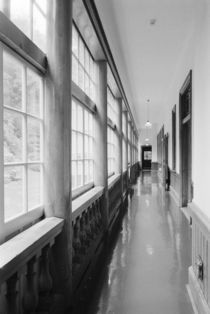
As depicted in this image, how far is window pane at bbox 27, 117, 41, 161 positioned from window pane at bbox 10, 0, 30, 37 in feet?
2.10

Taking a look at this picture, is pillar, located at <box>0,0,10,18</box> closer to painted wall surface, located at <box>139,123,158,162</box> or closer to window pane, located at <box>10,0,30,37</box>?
window pane, located at <box>10,0,30,37</box>

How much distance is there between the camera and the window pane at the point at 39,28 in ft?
7.05

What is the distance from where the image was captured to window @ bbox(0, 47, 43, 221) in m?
1.69

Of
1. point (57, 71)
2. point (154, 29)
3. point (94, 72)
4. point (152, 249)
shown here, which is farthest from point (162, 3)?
point (152, 249)

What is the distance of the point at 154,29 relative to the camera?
516 cm

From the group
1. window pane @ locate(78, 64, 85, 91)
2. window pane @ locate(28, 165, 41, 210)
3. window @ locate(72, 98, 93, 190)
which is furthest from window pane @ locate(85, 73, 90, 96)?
window pane @ locate(28, 165, 41, 210)

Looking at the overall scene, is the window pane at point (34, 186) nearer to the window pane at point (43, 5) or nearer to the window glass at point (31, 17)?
the window glass at point (31, 17)

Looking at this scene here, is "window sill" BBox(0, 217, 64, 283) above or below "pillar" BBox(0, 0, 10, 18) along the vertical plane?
below

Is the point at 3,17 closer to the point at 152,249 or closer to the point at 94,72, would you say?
the point at 94,72

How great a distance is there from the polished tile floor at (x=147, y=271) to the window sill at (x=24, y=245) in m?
1.14

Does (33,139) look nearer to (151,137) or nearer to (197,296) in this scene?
→ (197,296)

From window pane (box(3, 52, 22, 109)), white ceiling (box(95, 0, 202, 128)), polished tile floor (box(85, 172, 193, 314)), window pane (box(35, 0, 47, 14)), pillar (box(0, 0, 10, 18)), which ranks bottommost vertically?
polished tile floor (box(85, 172, 193, 314))

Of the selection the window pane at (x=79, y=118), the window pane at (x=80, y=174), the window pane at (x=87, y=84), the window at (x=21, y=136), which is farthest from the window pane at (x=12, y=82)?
the window pane at (x=87, y=84)

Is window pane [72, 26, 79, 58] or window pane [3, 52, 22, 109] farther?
window pane [72, 26, 79, 58]
